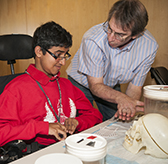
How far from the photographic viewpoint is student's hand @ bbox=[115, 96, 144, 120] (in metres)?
1.20

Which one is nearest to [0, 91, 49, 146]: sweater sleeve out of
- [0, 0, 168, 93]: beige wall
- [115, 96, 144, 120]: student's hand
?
[115, 96, 144, 120]: student's hand

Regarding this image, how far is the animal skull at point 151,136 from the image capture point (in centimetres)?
75

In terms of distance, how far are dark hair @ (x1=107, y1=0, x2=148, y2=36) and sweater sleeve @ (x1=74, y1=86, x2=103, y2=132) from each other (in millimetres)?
587

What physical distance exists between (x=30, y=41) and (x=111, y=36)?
58 cm

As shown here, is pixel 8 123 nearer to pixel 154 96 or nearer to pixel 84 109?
pixel 84 109

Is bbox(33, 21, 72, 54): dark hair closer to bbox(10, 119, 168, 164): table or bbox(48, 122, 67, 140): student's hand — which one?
bbox(48, 122, 67, 140): student's hand

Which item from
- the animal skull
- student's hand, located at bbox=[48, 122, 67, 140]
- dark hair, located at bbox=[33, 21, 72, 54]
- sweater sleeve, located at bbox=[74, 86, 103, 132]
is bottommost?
sweater sleeve, located at bbox=[74, 86, 103, 132]

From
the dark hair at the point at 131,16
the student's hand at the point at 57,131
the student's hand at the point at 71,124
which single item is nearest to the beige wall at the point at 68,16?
Answer: the dark hair at the point at 131,16

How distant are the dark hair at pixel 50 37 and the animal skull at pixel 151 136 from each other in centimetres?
75

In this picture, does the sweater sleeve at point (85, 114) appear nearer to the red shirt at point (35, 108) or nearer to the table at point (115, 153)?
the red shirt at point (35, 108)

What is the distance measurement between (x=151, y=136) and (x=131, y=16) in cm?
78

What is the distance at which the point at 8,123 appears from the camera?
1063 mm

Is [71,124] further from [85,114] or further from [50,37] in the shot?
[50,37]

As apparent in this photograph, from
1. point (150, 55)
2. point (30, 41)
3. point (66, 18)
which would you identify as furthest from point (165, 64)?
point (30, 41)
